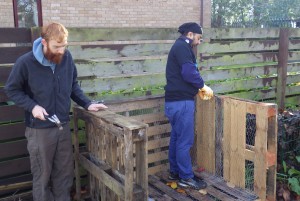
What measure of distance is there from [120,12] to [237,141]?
8388 millimetres

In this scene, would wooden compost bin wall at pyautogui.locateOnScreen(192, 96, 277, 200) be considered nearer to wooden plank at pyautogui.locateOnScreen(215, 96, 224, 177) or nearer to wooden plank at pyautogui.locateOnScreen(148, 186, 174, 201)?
wooden plank at pyautogui.locateOnScreen(215, 96, 224, 177)

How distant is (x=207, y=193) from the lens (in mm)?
4016

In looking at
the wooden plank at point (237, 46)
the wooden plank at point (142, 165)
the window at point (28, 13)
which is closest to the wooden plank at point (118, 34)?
the wooden plank at point (237, 46)

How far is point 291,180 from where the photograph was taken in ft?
14.5

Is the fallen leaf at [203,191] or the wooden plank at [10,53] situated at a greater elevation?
the wooden plank at [10,53]

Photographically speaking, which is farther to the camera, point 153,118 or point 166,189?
point 153,118

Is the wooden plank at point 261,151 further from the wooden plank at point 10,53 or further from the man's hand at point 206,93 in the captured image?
the wooden plank at point 10,53

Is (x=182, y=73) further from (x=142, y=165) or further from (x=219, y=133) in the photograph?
(x=142, y=165)

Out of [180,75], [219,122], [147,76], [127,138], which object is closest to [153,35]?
[147,76]

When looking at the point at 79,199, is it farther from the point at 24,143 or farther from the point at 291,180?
the point at 291,180

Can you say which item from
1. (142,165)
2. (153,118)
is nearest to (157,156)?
(153,118)

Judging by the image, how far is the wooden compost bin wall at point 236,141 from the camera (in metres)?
3.62

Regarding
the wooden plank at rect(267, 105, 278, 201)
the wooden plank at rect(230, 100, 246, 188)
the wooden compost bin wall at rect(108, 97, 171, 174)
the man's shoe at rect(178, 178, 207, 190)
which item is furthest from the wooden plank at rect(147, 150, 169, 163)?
the wooden plank at rect(267, 105, 278, 201)

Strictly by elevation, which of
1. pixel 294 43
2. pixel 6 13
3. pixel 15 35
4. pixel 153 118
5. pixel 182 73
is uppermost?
pixel 6 13
